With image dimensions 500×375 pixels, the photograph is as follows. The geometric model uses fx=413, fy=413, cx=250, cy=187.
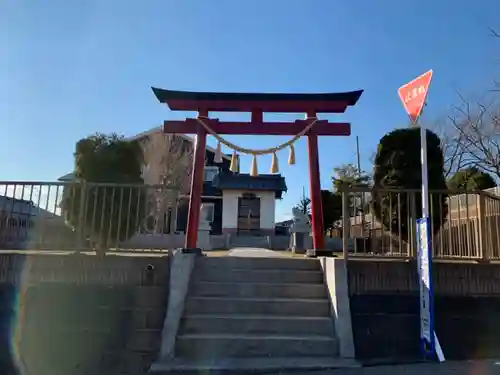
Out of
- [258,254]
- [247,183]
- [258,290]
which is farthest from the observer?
[247,183]

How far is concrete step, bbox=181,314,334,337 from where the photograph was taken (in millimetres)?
4414

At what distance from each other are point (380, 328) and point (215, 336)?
1.82m

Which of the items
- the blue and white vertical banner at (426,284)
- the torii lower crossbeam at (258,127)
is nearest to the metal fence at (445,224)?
the blue and white vertical banner at (426,284)

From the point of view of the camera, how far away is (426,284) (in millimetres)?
4195

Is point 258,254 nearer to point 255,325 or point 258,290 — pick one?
point 258,290

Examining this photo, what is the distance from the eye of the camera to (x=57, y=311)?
4.60 metres

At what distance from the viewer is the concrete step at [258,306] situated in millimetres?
4668

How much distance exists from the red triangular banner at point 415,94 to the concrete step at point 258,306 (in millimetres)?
2350

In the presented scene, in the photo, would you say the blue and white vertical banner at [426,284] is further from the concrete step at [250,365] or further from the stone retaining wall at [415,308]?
the concrete step at [250,365]

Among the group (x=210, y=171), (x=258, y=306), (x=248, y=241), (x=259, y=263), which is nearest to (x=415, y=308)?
(x=258, y=306)

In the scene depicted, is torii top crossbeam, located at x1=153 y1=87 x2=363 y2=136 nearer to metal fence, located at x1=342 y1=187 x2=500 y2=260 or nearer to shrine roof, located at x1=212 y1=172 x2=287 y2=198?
metal fence, located at x1=342 y1=187 x2=500 y2=260

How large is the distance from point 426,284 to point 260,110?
3680 mm

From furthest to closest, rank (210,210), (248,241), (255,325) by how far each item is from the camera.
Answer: (210,210) < (248,241) < (255,325)

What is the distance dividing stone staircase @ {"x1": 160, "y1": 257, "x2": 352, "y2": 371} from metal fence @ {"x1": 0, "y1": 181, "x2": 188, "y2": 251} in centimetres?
113
